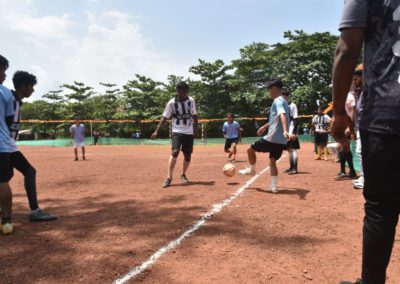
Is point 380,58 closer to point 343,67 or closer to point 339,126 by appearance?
point 343,67

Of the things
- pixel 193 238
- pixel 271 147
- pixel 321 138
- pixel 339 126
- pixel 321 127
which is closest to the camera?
pixel 339 126

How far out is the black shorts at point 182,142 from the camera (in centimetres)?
760

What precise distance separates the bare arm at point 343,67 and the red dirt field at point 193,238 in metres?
1.50

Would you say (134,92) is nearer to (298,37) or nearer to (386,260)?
(298,37)

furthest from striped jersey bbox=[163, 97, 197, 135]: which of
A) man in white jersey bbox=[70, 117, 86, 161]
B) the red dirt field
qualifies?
man in white jersey bbox=[70, 117, 86, 161]

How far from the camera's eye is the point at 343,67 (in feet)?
6.63

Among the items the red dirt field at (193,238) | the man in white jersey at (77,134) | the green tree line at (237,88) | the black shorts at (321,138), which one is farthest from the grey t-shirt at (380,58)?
the green tree line at (237,88)

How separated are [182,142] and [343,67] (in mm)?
5886

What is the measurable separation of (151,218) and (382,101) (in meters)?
3.60

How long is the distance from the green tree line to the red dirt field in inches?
1361

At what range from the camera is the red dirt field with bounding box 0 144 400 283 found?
9.89 feet

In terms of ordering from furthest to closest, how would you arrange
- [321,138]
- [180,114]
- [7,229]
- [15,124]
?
1. [321,138]
2. [180,114]
3. [15,124]
4. [7,229]

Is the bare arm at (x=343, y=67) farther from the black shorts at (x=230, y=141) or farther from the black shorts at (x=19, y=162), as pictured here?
the black shorts at (x=230, y=141)

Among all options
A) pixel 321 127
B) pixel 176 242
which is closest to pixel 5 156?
pixel 176 242
